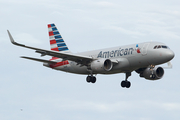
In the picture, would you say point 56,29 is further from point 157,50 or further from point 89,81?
point 157,50

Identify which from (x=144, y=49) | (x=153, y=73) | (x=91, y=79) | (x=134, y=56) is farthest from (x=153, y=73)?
(x=91, y=79)

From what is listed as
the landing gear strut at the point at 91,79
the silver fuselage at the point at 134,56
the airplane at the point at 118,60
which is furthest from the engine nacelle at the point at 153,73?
the landing gear strut at the point at 91,79

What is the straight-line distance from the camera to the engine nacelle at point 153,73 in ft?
192

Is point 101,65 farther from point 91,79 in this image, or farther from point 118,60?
point 91,79

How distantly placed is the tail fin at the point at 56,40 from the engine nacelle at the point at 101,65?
10.7 m

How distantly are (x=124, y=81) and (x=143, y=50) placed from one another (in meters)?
9.48

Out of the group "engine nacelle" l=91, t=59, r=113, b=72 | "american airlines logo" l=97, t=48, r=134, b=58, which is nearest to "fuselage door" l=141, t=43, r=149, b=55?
"american airlines logo" l=97, t=48, r=134, b=58

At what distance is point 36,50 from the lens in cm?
5259

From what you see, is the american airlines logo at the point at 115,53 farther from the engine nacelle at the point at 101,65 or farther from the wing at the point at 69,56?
the wing at the point at 69,56

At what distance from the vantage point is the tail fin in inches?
2579

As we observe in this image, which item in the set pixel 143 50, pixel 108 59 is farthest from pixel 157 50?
pixel 108 59

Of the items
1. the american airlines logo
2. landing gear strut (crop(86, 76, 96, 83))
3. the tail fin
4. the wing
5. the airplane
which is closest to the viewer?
the wing

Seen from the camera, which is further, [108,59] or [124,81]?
[124,81]

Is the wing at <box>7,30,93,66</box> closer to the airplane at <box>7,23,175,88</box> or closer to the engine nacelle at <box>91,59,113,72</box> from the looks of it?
the airplane at <box>7,23,175,88</box>
